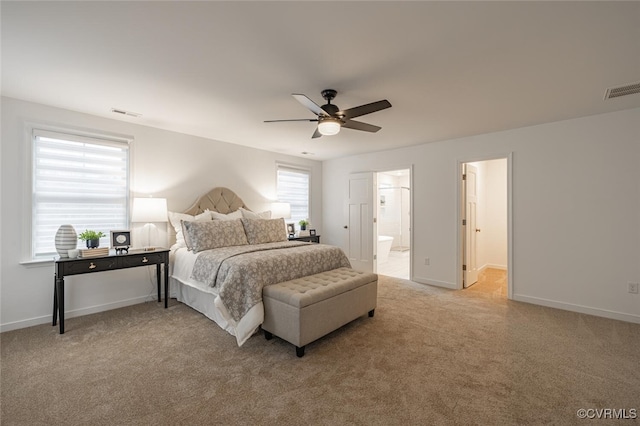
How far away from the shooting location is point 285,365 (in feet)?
7.59

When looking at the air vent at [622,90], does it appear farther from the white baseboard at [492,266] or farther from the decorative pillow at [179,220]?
the decorative pillow at [179,220]

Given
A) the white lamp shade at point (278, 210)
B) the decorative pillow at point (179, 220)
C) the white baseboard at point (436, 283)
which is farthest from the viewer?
the white lamp shade at point (278, 210)

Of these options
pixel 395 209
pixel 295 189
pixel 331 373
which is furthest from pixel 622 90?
pixel 395 209

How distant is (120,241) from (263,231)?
1.75 metres

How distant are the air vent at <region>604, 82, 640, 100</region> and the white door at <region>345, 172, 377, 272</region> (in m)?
3.38

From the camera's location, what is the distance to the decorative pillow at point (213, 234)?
3.55 m

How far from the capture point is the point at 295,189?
19.8 ft

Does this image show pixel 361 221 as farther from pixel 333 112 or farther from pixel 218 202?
pixel 333 112

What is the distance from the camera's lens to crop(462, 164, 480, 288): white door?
15.1 feet

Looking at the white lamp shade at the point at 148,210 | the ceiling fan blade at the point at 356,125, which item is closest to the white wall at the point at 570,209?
the ceiling fan blade at the point at 356,125

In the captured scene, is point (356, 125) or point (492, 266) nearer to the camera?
point (356, 125)

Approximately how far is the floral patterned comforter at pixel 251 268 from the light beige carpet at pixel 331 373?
0.44 meters

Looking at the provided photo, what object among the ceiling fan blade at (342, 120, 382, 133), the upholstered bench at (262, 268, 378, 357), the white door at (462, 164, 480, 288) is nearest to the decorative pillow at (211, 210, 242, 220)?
the upholstered bench at (262, 268, 378, 357)

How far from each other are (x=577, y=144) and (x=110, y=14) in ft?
16.0
